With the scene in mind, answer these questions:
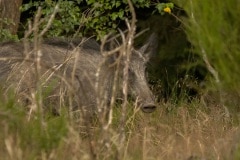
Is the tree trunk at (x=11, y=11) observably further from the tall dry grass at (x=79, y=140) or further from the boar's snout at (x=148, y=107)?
the tall dry grass at (x=79, y=140)

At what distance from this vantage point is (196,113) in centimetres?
990

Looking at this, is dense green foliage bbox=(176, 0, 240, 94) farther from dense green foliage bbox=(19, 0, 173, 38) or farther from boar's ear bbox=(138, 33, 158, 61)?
boar's ear bbox=(138, 33, 158, 61)

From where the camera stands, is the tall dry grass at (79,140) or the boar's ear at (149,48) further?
the boar's ear at (149,48)

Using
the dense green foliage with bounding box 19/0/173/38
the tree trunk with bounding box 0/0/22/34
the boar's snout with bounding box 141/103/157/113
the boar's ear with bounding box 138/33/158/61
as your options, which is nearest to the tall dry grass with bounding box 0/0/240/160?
the boar's snout with bounding box 141/103/157/113

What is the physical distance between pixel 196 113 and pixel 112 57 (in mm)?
1264

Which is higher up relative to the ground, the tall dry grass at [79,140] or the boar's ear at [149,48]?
the tall dry grass at [79,140]

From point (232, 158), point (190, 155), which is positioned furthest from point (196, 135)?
point (232, 158)

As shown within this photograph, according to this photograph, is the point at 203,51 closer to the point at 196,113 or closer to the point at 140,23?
the point at 196,113

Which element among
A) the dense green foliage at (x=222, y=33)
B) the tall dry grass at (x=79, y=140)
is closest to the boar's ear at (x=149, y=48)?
the tall dry grass at (x=79, y=140)

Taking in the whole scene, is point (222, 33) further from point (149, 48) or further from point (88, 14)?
point (88, 14)

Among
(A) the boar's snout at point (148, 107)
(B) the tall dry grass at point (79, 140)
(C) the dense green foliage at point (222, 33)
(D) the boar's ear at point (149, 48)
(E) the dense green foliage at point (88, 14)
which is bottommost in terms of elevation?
(A) the boar's snout at point (148, 107)

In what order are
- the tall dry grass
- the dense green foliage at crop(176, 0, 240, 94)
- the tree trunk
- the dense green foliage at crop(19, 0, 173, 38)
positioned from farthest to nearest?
the tree trunk → the dense green foliage at crop(19, 0, 173, 38) → the dense green foliage at crop(176, 0, 240, 94) → the tall dry grass

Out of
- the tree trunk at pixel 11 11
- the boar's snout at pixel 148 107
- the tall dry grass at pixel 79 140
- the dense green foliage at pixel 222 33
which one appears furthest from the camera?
the tree trunk at pixel 11 11

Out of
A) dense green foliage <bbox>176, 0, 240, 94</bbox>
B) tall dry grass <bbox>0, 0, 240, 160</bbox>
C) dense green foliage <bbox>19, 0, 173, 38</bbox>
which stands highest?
dense green foliage <bbox>176, 0, 240, 94</bbox>
